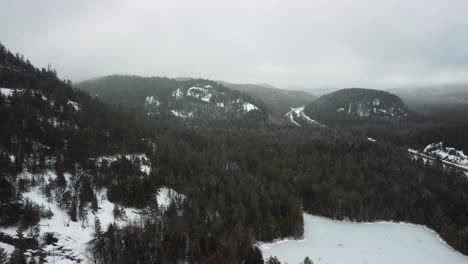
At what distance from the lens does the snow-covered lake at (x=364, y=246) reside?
6713 cm

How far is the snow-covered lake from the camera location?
220ft

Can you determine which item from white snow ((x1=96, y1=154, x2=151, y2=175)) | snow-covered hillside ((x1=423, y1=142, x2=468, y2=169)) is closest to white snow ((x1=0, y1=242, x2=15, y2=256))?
white snow ((x1=96, y1=154, x2=151, y2=175))

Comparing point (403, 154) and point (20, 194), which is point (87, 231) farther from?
point (403, 154)

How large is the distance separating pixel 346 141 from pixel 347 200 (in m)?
69.7

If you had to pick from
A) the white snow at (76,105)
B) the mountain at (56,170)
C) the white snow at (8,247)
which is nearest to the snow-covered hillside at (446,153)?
the mountain at (56,170)

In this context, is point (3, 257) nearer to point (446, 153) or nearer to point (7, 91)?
point (7, 91)

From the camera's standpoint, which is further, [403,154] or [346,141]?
[346,141]

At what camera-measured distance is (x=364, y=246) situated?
73.8 meters

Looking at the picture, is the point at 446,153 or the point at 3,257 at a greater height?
the point at 446,153

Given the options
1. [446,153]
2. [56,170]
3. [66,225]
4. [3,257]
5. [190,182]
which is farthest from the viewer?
[446,153]

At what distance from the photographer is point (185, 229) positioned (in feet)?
215

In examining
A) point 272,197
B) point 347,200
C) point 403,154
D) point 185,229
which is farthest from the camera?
point 403,154

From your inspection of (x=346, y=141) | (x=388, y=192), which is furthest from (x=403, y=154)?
(x=388, y=192)

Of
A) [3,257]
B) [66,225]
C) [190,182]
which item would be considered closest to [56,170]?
[66,225]
